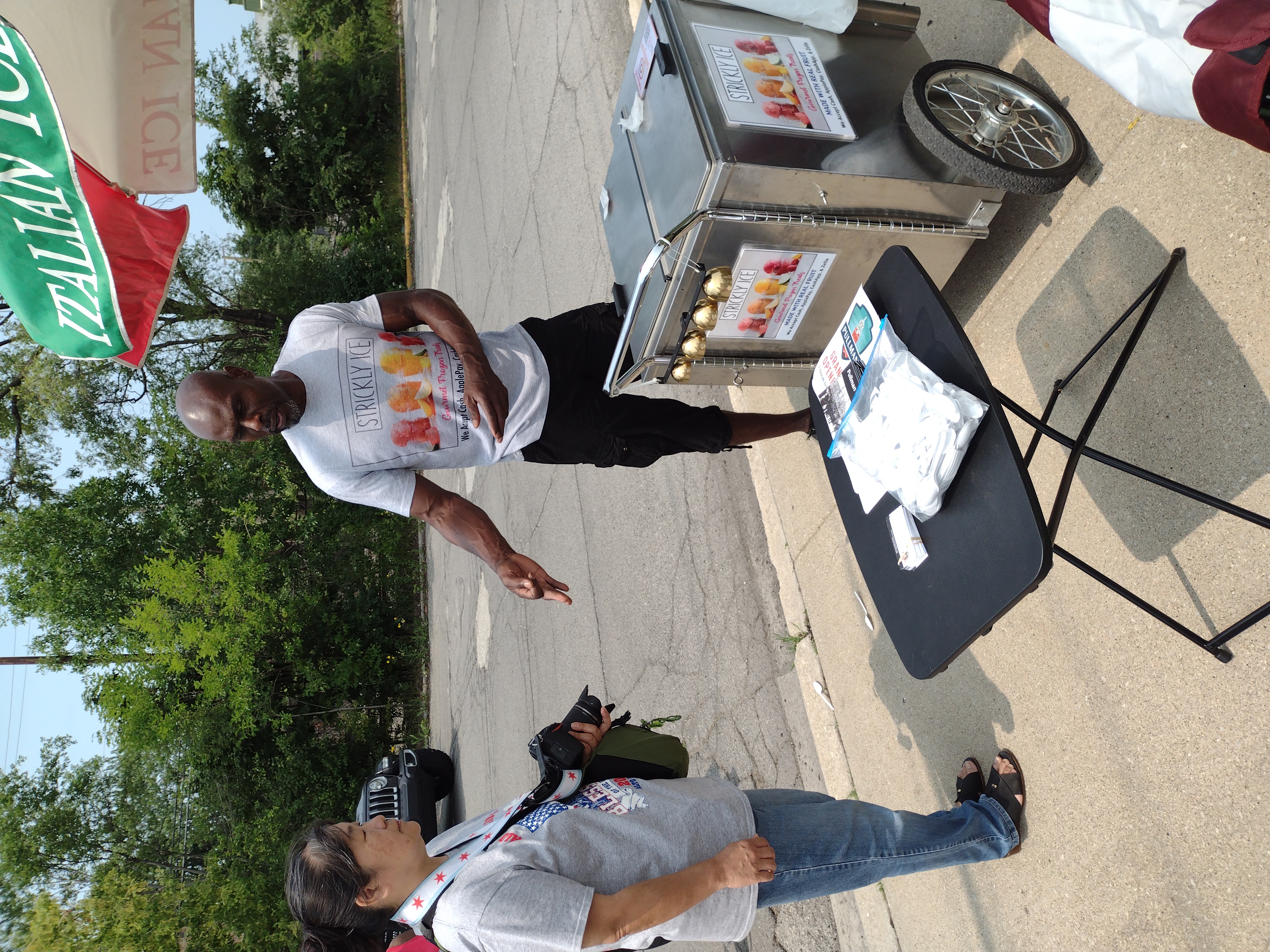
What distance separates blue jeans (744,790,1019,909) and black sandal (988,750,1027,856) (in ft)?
0.08

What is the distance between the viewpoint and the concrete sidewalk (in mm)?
1958

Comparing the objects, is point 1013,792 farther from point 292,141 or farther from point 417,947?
Answer: point 292,141

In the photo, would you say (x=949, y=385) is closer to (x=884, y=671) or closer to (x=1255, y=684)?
(x=1255, y=684)

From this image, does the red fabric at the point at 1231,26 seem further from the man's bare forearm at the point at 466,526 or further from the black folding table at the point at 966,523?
the man's bare forearm at the point at 466,526

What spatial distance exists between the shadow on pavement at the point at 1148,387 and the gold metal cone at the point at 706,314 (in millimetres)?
1026

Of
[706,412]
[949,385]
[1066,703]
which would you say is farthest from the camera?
[706,412]

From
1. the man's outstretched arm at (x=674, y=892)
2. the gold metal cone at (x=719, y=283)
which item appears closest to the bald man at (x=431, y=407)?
the gold metal cone at (x=719, y=283)

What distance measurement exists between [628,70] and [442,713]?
728cm

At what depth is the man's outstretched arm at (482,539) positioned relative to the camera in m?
2.80

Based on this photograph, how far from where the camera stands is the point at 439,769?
24.2ft

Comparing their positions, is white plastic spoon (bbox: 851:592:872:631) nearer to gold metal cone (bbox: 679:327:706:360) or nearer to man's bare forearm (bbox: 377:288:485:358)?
gold metal cone (bbox: 679:327:706:360)

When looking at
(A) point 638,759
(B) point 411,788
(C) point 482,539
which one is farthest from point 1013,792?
(B) point 411,788

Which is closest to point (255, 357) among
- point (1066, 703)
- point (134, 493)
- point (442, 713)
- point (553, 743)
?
point (134, 493)

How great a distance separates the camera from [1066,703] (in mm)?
2357
